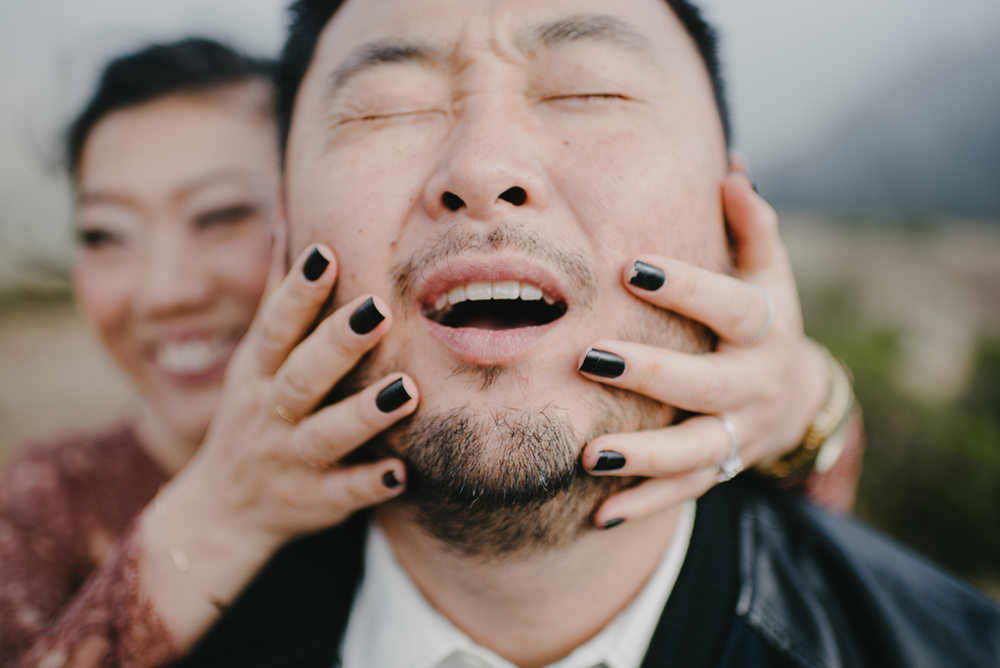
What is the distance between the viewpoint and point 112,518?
8.68 feet

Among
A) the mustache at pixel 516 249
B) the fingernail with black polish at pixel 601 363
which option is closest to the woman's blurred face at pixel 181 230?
the mustache at pixel 516 249

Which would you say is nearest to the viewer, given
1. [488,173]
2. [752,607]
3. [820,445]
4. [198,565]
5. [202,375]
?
[488,173]

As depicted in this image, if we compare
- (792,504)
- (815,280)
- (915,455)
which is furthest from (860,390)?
(815,280)

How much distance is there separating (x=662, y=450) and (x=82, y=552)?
2.66 meters

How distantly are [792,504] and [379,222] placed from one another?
186 cm

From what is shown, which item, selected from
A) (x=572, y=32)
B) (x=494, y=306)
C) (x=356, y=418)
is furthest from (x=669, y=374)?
(x=572, y=32)

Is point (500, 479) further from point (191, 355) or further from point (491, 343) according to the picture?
point (191, 355)

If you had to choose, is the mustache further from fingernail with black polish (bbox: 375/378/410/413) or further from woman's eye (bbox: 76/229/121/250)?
woman's eye (bbox: 76/229/121/250)

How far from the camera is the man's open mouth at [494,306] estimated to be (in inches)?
51.1

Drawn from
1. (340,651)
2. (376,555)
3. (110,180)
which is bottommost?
(340,651)

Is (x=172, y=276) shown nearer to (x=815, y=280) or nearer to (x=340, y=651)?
(x=340, y=651)

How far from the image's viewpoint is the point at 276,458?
5.26ft

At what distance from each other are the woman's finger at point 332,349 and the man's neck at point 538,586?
467 millimetres

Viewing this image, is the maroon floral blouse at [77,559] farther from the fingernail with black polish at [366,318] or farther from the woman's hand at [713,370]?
the woman's hand at [713,370]
